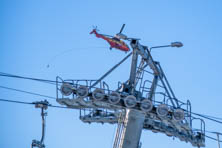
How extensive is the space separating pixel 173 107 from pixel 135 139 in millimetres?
2758

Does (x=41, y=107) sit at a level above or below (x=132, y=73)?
below

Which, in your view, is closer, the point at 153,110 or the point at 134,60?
the point at 153,110

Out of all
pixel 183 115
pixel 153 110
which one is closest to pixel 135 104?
pixel 153 110

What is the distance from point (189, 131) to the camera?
2492 centimetres

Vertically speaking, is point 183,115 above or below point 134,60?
below

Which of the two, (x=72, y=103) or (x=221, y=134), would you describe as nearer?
(x=72, y=103)

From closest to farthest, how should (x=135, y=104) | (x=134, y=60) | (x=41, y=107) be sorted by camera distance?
(x=135, y=104), (x=134, y=60), (x=41, y=107)

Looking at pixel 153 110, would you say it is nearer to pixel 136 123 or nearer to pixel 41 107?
pixel 136 123

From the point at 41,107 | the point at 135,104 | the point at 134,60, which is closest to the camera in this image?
the point at 135,104

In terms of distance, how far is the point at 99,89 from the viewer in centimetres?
2177

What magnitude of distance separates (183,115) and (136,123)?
266cm

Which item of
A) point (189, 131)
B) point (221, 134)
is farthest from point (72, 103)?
point (221, 134)

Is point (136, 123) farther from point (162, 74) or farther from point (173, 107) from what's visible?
point (162, 74)

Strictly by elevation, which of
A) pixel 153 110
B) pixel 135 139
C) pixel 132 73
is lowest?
pixel 135 139
